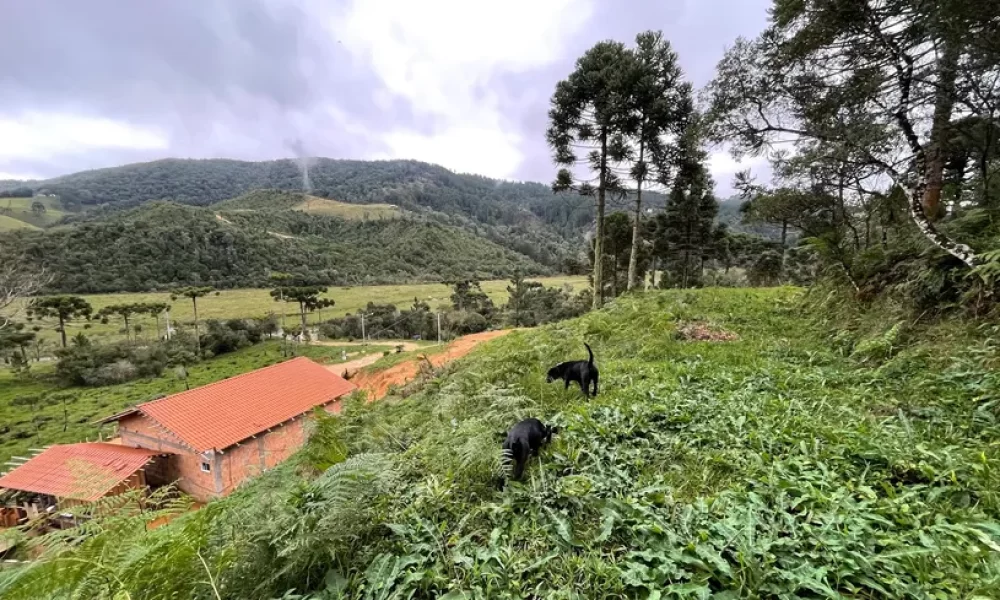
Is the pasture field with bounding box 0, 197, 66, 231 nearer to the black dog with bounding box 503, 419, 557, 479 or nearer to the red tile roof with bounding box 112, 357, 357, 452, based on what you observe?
the red tile roof with bounding box 112, 357, 357, 452

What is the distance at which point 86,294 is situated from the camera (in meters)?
70.3

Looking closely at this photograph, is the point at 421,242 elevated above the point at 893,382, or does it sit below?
above

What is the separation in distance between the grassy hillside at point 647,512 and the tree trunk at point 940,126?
3.22 m

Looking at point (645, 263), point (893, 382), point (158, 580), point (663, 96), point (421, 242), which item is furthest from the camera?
point (421, 242)

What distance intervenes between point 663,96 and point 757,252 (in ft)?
72.3

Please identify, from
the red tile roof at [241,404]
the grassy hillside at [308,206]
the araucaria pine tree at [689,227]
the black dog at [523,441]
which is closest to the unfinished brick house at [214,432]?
the red tile roof at [241,404]

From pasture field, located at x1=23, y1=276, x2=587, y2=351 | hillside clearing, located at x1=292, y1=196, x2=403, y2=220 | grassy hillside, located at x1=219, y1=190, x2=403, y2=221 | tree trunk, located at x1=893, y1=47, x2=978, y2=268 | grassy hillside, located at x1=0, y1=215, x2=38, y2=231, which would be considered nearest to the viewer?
tree trunk, located at x1=893, y1=47, x2=978, y2=268

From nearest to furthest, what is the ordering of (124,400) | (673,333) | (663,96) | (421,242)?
(673,333) → (663,96) → (124,400) → (421,242)

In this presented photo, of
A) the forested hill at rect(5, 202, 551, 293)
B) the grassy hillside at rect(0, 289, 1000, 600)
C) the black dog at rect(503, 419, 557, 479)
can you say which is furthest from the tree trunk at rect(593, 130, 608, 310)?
the forested hill at rect(5, 202, 551, 293)

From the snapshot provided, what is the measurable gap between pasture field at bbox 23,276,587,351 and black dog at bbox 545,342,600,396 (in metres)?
52.9

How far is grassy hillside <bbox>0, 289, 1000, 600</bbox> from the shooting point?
198 cm

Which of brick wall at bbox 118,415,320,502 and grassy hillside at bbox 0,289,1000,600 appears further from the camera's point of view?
brick wall at bbox 118,415,320,502

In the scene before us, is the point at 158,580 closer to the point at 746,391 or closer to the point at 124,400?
the point at 746,391

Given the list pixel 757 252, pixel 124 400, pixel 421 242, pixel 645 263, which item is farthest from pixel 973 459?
pixel 421 242
